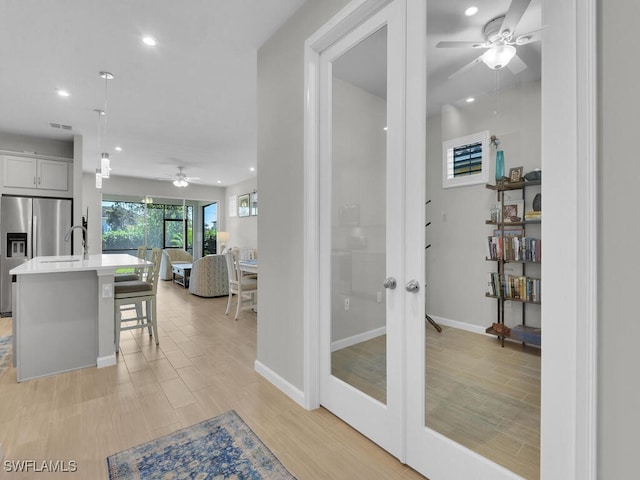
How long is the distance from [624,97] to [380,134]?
107cm

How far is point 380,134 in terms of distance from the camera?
6.12 feet

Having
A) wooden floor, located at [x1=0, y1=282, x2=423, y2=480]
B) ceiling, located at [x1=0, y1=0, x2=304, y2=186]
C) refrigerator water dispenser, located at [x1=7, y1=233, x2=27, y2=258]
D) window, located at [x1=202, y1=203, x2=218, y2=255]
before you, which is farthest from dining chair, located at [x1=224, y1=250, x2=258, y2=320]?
window, located at [x1=202, y1=203, x2=218, y2=255]

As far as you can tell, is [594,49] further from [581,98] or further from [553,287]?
[553,287]

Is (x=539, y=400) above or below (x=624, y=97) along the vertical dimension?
below

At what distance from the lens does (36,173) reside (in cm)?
507

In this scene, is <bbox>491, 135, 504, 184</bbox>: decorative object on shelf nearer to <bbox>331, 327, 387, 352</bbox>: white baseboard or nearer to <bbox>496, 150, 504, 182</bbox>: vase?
<bbox>496, 150, 504, 182</bbox>: vase

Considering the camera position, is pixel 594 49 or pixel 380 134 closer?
pixel 594 49

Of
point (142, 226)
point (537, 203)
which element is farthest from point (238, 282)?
point (142, 226)

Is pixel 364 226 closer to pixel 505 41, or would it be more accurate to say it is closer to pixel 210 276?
pixel 505 41

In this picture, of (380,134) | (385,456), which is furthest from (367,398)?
(380,134)

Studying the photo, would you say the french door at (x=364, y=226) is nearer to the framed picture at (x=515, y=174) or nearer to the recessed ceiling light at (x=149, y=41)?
the framed picture at (x=515, y=174)

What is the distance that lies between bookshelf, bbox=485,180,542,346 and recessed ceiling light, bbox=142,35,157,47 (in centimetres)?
289

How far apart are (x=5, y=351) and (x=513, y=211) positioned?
4.71 meters

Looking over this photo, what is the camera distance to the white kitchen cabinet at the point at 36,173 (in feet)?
16.1
